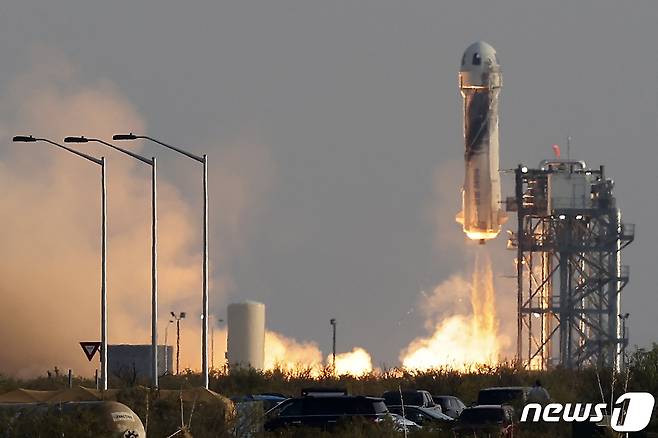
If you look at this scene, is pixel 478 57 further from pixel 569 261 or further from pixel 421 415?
pixel 421 415

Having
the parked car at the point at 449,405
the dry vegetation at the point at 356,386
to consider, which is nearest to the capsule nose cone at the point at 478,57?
the dry vegetation at the point at 356,386

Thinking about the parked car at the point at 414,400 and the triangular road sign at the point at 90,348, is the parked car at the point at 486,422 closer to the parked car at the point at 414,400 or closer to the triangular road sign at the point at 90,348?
the parked car at the point at 414,400

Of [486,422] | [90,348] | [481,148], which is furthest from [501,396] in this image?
[481,148]

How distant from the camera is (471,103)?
131 metres

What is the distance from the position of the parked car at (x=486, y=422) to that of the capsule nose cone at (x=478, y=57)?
73.4 m

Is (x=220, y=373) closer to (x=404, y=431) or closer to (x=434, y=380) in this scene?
(x=434, y=380)

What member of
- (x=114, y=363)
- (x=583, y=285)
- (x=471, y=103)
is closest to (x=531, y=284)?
(x=583, y=285)

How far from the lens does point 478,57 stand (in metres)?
133

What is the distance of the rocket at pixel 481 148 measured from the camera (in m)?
128

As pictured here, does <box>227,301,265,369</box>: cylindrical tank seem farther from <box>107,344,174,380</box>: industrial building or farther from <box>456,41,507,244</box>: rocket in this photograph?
<box>456,41,507,244</box>: rocket

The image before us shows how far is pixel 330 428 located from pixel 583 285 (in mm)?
79221

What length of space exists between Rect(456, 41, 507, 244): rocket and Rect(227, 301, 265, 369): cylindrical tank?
18.1 metres

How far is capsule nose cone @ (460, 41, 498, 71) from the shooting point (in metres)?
133

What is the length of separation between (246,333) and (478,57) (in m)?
25.8
